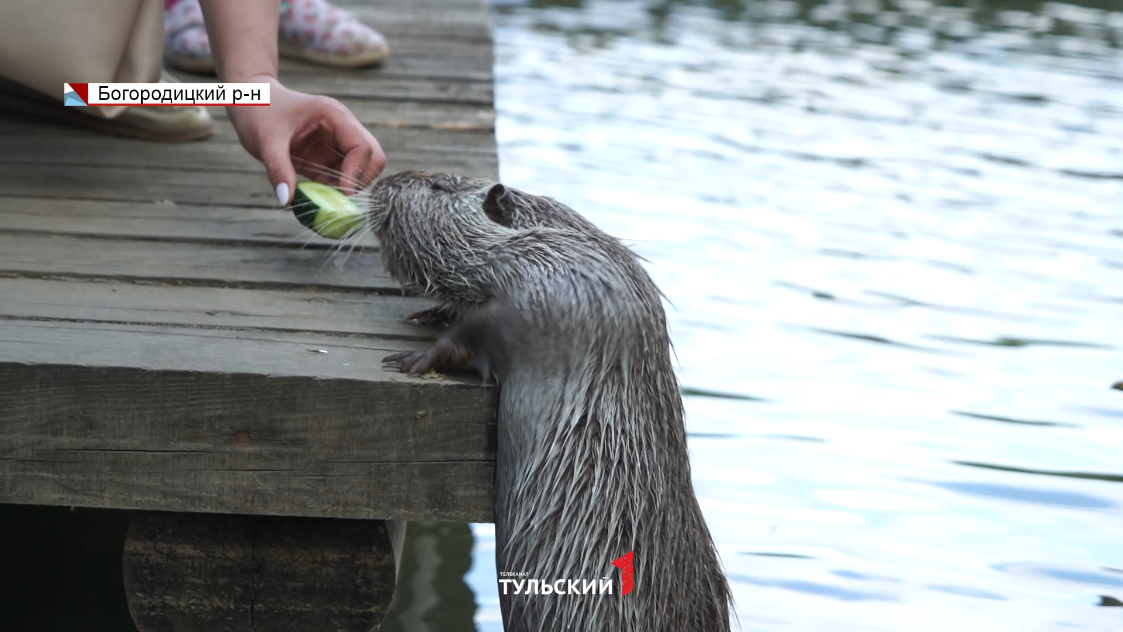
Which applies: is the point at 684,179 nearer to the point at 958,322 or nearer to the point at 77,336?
the point at 958,322

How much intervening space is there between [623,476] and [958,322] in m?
2.73

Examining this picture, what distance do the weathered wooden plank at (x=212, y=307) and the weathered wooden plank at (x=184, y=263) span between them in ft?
0.15

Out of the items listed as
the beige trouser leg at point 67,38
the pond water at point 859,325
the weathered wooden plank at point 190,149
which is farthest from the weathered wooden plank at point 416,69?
the beige trouser leg at point 67,38

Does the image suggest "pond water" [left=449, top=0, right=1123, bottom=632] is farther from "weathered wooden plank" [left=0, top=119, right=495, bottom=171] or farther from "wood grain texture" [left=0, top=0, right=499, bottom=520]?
"weathered wooden plank" [left=0, top=119, right=495, bottom=171]

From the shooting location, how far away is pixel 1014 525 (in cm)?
295

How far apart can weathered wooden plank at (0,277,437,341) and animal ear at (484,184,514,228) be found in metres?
0.21

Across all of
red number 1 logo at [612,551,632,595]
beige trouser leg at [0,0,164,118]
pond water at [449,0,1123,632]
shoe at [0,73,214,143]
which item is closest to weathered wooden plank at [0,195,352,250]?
beige trouser leg at [0,0,164,118]

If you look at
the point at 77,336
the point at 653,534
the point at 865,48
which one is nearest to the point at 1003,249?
the point at 653,534

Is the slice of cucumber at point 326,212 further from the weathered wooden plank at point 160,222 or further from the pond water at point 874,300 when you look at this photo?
the pond water at point 874,300

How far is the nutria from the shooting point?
1783mm

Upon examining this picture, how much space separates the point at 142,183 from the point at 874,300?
260 centimetres

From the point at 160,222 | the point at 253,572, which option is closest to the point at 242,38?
the point at 160,222

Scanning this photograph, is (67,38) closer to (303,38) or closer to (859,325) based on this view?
(303,38)

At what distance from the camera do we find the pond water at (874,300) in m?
2.78
